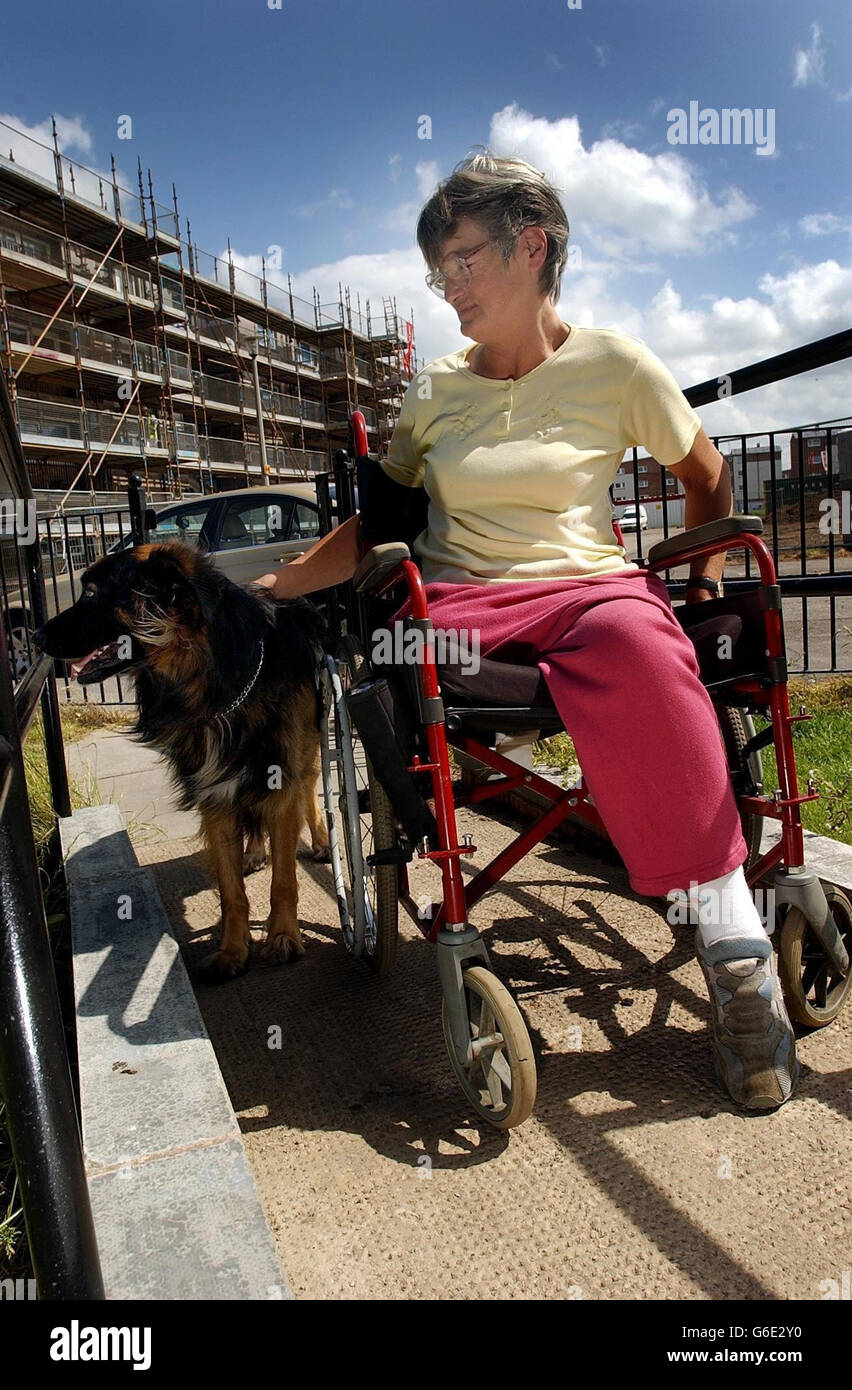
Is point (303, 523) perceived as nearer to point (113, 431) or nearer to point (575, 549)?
point (575, 549)

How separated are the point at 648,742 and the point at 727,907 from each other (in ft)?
1.12

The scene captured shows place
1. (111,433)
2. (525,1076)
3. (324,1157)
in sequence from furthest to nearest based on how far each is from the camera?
(111,433) → (324,1157) → (525,1076)

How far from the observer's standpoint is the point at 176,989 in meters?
1.85

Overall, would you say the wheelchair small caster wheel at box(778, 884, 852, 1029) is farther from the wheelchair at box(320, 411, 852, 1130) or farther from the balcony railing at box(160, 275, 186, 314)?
the balcony railing at box(160, 275, 186, 314)

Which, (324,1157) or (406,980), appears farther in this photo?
(406,980)

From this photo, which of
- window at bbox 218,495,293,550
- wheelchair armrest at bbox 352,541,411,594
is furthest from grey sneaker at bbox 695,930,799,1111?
window at bbox 218,495,293,550

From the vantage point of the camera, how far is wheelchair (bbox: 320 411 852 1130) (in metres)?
1.58

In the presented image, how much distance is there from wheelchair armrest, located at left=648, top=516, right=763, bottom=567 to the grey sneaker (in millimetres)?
831

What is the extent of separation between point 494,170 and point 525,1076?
197 centimetres

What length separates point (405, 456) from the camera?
2395 millimetres

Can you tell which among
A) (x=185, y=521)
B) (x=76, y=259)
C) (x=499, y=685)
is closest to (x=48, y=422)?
(x=76, y=259)
